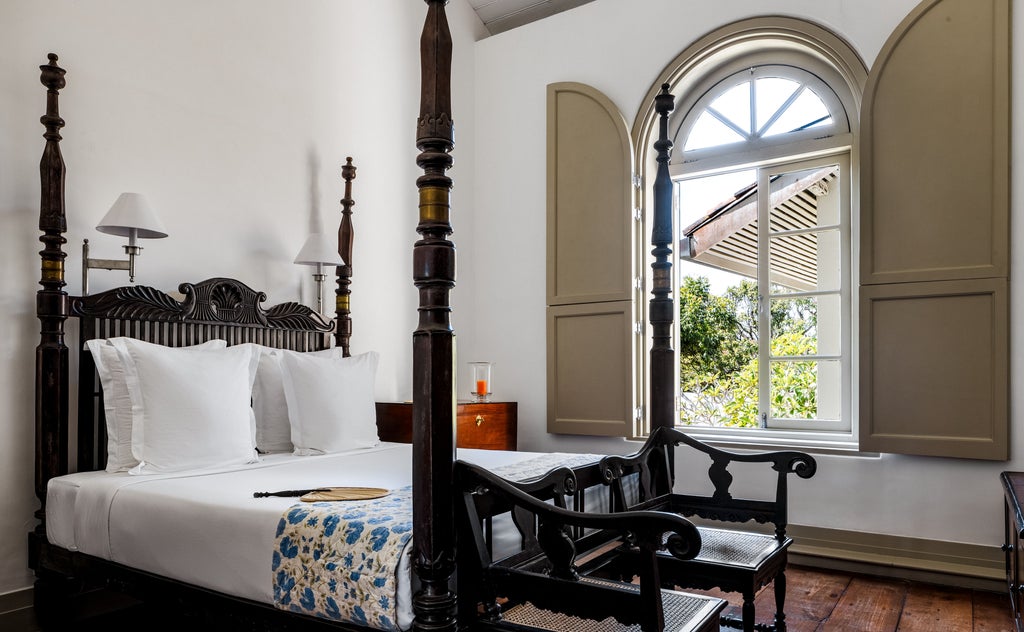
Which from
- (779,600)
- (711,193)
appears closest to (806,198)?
(711,193)

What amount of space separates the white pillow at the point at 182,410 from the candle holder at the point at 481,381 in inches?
73.8

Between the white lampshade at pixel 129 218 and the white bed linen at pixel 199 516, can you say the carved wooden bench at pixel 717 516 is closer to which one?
the white bed linen at pixel 199 516

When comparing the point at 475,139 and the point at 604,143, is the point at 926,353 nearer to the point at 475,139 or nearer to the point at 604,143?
the point at 604,143

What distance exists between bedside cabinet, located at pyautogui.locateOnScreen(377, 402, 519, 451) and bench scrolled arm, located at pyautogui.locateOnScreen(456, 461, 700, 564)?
188cm

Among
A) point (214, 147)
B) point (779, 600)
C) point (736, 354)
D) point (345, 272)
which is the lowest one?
point (779, 600)

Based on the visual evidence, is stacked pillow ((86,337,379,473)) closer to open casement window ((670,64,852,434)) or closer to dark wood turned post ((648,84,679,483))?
dark wood turned post ((648,84,679,483))

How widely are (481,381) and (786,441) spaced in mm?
1750

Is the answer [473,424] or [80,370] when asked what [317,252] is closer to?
[80,370]

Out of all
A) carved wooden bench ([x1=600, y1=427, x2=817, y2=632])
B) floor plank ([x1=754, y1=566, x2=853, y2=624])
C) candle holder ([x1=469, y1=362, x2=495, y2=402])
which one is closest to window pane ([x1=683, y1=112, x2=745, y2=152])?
candle holder ([x1=469, y1=362, x2=495, y2=402])

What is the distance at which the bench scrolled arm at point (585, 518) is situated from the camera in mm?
1457

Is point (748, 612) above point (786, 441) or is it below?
below

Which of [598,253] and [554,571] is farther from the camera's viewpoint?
[598,253]

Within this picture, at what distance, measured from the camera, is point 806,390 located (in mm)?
3963

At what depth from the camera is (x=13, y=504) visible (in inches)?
101
